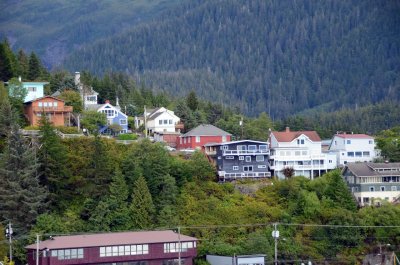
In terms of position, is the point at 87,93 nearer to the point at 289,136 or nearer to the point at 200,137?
the point at 200,137

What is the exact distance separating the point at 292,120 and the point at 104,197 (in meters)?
59.7

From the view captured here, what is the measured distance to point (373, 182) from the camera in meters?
78.4

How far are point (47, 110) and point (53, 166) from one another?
13.2 m

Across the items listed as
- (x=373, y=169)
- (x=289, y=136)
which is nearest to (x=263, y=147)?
(x=289, y=136)

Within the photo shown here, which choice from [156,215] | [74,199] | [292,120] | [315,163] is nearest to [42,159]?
[74,199]

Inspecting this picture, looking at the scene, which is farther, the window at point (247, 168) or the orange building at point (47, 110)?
the orange building at point (47, 110)

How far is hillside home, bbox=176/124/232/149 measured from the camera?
87312 mm

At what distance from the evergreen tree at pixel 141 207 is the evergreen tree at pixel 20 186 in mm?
6344

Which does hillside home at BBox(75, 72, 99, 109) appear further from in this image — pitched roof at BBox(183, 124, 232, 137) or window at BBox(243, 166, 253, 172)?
window at BBox(243, 166, 253, 172)

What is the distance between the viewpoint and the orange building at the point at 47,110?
3236 inches

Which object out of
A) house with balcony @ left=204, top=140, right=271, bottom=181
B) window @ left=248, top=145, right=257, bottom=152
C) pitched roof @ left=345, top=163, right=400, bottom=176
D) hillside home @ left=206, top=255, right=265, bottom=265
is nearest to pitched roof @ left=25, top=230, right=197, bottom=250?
hillside home @ left=206, top=255, right=265, bottom=265

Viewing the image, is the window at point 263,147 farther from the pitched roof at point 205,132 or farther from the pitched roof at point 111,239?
the pitched roof at point 111,239

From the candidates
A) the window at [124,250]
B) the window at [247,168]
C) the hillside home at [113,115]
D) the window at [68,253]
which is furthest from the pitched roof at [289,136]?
the window at [68,253]

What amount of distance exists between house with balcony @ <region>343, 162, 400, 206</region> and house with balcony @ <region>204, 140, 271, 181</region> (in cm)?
699
